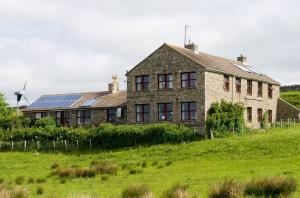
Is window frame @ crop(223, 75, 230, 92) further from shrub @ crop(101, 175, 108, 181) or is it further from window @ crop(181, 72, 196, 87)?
shrub @ crop(101, 175, 108, 181)

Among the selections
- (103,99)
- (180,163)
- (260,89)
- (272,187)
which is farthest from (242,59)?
(272,187)

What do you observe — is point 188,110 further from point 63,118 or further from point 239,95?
point 63,118

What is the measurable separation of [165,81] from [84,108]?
39.7 ft

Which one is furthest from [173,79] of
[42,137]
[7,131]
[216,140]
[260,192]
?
[260,192]

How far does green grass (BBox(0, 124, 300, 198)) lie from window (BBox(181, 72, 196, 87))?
8.05m

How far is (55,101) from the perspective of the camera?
73250 millimetres

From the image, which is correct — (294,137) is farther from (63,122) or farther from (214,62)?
(63,122)

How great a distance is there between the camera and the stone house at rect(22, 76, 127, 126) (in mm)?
66250

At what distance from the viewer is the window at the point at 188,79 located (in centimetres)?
5816

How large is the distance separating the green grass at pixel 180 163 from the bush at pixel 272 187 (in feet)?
12.9

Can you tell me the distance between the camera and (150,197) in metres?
19.0

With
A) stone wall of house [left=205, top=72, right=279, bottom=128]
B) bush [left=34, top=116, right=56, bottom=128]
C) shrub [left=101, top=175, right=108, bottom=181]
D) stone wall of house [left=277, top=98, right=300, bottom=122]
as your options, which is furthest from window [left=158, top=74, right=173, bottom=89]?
shrub [left=101, top=175, right=108, bottom=181]

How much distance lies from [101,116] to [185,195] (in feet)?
159

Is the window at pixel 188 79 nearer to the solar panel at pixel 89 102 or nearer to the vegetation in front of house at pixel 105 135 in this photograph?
the vegetation in front of house at pixel 105 135
